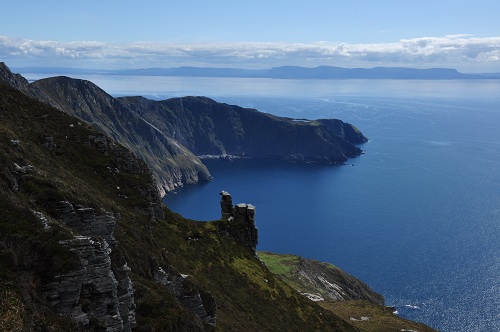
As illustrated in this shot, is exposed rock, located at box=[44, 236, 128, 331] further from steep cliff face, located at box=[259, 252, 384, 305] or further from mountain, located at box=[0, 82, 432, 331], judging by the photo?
steep cliff face, located at box=[259, 252, 384, 305]

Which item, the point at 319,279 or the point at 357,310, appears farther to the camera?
the point at 319,279

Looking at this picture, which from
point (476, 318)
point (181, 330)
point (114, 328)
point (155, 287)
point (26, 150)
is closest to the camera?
point (114, 328)

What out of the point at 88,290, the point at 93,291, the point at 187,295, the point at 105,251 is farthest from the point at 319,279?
the point at 88,290

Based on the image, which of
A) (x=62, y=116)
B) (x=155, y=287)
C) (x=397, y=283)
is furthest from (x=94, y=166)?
(x=397, y=283)

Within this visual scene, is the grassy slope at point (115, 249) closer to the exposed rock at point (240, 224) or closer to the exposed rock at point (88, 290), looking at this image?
the exposed rock at point (88, 290)

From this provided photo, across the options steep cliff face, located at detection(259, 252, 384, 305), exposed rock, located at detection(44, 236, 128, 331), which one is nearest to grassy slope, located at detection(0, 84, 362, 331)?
exposed rock, located at detection(44, 236, 128, 331)

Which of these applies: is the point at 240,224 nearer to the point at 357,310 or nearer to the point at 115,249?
the point at 357,310

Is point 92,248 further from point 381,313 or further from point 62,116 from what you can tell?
point 381,313

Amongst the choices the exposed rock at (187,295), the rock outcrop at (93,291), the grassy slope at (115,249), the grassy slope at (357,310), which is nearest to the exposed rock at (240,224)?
the grassy slope at (115,249)

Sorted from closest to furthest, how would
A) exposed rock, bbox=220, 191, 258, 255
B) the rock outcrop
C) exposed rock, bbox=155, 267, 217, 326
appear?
the rock outcrop → exposed rock, bbox=155, 267, 217, 326 → exposed rock, bbox=220, 191, 258, 255
